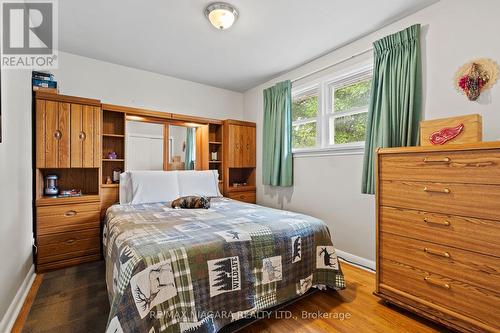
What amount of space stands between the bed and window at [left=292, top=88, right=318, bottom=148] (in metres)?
1.44

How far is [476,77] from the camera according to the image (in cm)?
177

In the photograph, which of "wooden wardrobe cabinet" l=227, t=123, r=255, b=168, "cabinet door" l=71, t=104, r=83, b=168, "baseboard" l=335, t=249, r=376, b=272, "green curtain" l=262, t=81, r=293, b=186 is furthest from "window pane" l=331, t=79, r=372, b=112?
"cabinet door" l=71, t=104, r=83, b=168

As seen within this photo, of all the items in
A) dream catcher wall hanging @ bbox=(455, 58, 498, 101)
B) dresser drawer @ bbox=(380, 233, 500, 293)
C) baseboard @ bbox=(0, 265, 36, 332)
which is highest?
dream catcher wall hanging @ bbox=(455, 58, 498, 101)

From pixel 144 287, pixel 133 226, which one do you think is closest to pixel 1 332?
pixel 133 226

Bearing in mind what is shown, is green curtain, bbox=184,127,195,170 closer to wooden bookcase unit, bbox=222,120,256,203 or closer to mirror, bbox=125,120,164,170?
mirror, bbox=125,120,164,170

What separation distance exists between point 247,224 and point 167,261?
0.71m

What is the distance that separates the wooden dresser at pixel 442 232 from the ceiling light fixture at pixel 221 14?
1.72m

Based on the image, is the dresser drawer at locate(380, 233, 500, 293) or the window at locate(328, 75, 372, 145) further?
the window at locate(328, 75, 372, 145)

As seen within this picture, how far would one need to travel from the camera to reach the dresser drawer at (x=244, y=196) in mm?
3835

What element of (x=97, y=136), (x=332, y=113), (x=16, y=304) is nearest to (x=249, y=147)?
(x=332, y=113)

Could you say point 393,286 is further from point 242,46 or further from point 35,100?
point 35,100

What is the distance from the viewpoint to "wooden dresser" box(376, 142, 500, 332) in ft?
4.40

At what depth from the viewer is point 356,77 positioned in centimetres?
268

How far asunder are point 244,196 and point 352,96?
221 centimetres
